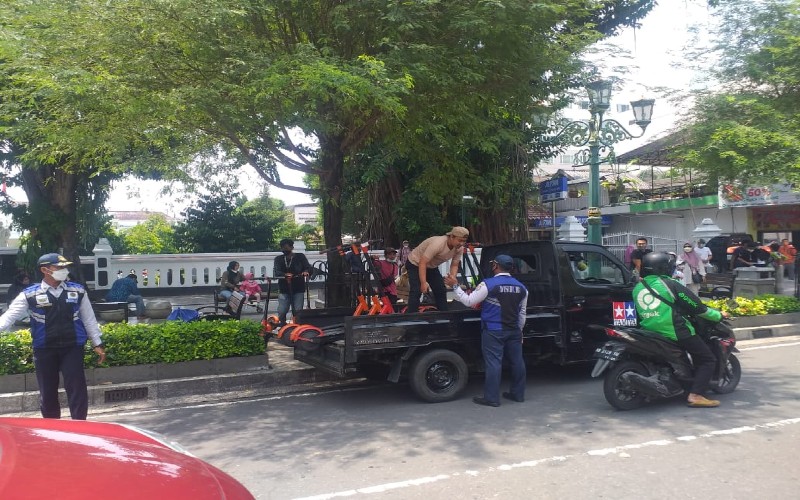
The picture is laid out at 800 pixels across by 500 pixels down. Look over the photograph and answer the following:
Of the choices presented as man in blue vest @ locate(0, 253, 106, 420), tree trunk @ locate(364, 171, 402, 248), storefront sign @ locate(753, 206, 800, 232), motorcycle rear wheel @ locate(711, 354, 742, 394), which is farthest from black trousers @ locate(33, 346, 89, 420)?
storefront sign @ locate(753, 206, 800, 232)

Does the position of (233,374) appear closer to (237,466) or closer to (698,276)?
(237,466)

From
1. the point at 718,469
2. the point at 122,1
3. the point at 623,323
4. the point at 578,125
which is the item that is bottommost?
the point at 718,469

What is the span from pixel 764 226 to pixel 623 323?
19.5 meters

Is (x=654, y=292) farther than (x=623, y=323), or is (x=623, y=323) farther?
(x=623, y=323)

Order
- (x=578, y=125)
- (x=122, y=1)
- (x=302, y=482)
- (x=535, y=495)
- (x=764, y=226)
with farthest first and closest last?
(x=764, y=226), (x=578, y=125), (x=122, y=1), (x=302, y=482), (x=535, y=495)

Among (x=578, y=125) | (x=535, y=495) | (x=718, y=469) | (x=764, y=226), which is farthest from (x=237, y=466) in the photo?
(x=764, y=226)

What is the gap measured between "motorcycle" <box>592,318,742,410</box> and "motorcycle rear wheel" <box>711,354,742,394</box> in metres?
0.21

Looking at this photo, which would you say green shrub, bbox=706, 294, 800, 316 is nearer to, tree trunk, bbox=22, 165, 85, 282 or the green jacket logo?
the green jacket logo

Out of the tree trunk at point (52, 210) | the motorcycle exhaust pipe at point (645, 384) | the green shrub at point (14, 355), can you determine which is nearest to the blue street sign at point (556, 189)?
the motorcycle exhaust pipe at point (645, 384)

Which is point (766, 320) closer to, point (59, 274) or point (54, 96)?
point (59, 274)

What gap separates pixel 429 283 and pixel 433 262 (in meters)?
0.51

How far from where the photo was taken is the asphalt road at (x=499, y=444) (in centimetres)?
449

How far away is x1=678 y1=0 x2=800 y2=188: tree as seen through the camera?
10422 mm

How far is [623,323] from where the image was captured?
733 cm
